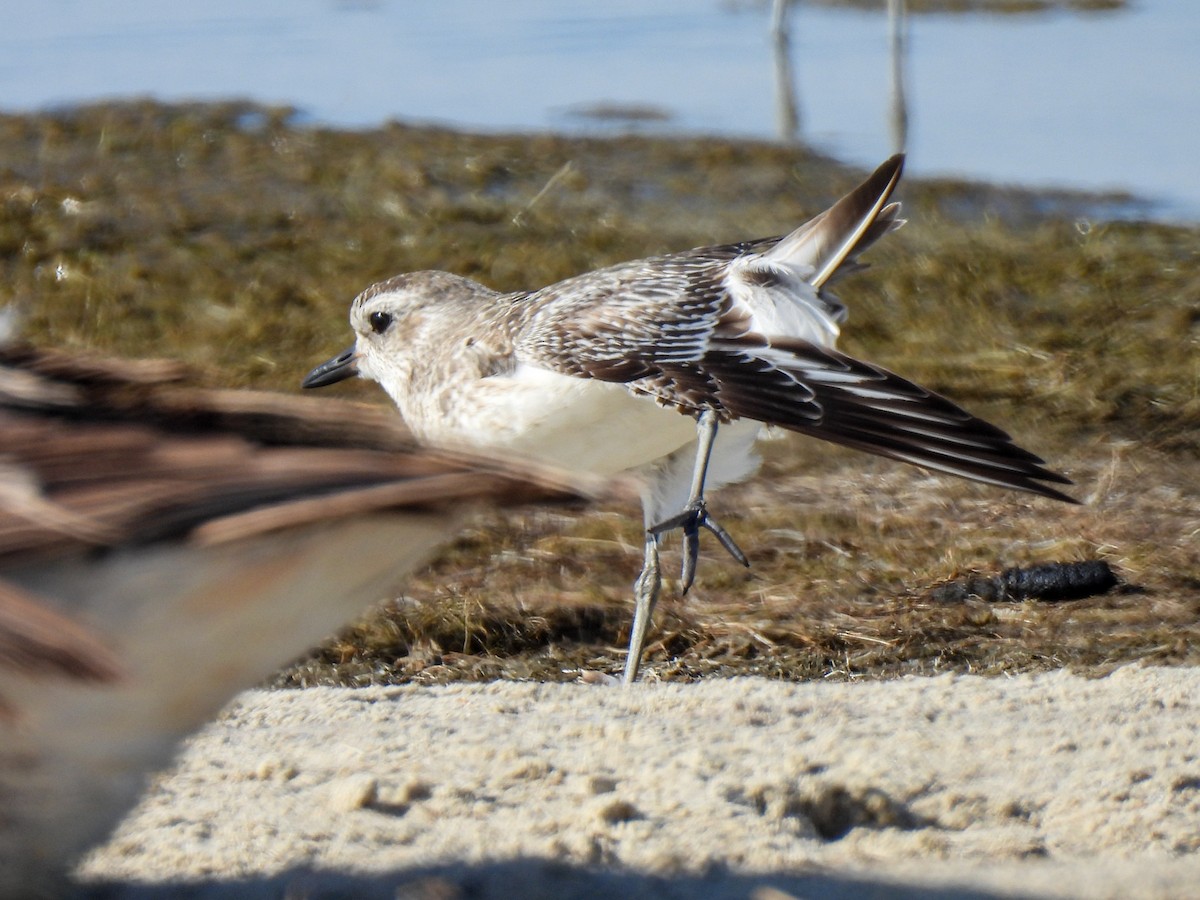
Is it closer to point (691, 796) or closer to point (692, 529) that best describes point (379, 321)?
point (692, 529)

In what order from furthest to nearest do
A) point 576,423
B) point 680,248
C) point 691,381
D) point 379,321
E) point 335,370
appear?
point 680,248 < point 335,370 < point 379,321 < point 576,423 < point 691,381

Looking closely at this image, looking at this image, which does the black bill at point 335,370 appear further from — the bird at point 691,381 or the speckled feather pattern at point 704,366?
the bird at point 691,381

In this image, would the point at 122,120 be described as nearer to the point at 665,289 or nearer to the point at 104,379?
the point at 665,289

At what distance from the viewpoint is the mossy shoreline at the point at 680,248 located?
538 cm

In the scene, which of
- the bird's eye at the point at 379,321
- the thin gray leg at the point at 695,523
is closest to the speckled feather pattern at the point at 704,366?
the thin gray leg at the point at 695,523

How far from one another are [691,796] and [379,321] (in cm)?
355

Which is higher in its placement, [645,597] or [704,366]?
[704,366]

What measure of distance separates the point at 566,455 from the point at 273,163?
8.12 m

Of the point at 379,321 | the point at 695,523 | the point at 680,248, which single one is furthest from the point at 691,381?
the point at 680,248

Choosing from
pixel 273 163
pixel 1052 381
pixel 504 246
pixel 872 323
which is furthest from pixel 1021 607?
pixel 273 163

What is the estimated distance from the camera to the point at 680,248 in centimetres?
1048

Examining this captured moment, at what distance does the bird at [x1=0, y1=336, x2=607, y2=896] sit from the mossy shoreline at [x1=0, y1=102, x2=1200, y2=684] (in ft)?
1.08

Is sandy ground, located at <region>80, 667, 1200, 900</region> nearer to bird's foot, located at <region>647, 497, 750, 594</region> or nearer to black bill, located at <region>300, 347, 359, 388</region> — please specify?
bird's foot, located at <region>647, 497, 750, 594</region>

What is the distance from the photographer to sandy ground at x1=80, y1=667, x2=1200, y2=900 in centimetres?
287
